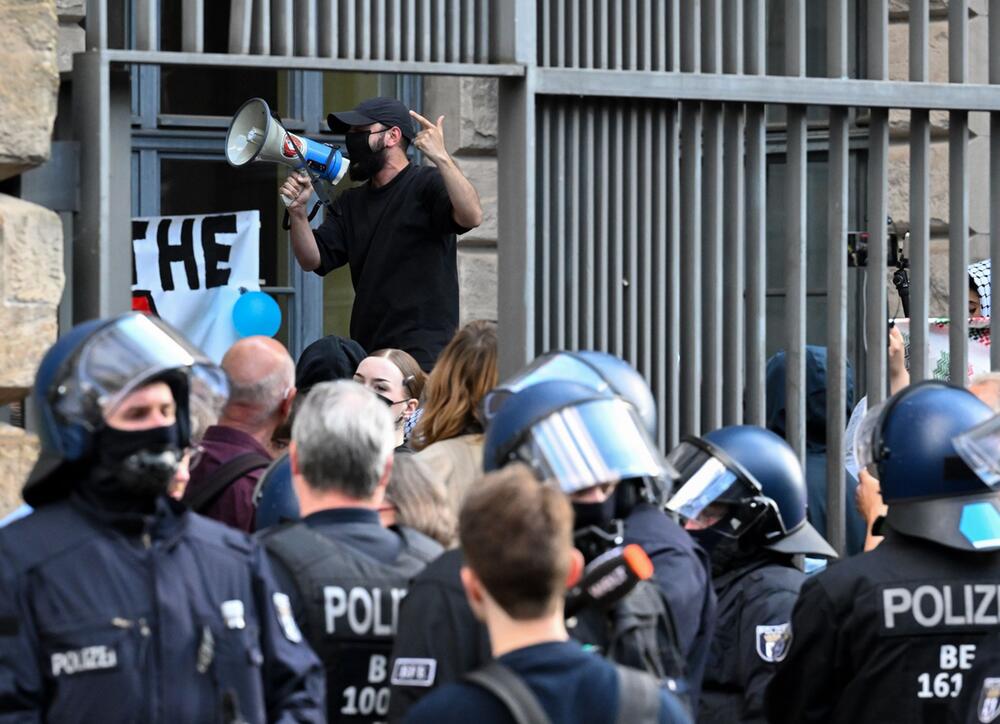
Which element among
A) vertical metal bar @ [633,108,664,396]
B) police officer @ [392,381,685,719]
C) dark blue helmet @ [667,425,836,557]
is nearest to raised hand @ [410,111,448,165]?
vertical metal bar @ [633,108,664,396]

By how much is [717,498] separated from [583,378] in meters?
0.74

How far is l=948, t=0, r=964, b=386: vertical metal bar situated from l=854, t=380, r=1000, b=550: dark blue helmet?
150 cm

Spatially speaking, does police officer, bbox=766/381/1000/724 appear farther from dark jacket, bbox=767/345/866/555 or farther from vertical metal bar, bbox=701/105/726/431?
dark jacket, bbox=767/345/866/555

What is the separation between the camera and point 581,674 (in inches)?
108

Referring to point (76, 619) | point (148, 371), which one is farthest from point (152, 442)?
point (76, 619)

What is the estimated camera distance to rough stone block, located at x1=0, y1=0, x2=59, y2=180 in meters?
4.42

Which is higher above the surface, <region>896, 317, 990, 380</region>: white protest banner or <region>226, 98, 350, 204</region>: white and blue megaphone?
<region>226, 98, 350, 204</region>: white and blue megaphone

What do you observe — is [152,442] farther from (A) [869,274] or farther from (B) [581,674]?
(A) [869,274]


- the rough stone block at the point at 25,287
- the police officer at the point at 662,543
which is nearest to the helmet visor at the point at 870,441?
the police officer at the point at 662,543

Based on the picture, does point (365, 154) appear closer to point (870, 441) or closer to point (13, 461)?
point (13, 461)

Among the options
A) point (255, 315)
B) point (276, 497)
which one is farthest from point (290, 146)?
point (276, 497)

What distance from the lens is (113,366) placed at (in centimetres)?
327

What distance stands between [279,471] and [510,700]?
166 centimetres

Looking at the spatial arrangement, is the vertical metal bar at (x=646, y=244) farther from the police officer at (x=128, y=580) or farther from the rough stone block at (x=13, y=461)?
the police officer at (x=128, y=580)
